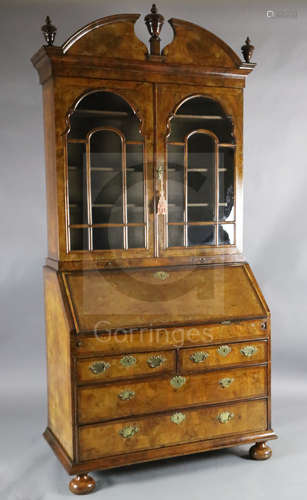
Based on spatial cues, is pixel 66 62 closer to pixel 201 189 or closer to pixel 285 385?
pixel 201 189

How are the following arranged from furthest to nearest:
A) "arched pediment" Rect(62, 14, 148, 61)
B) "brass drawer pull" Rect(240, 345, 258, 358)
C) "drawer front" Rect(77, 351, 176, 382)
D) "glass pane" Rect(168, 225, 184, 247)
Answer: "glass pane" Rect(168, 225, 184, 247) < "brass drawer pull" Rect(240, 345, 258, 358) < "arched pediment" Rect(62, 14, 148, 61) < "drawer front" Rect(77, 351, 176, 382)

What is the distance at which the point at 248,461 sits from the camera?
3459 millimetres

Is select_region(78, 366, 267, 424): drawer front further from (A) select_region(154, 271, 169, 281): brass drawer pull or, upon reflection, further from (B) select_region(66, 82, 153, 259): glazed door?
(B) select_region(66, 82, 153, 259): glazed door

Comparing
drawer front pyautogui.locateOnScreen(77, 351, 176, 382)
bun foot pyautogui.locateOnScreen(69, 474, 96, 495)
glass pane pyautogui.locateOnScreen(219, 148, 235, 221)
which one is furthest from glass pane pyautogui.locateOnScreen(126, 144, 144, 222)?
bun foot pyautogui.locateOnScreen(69, 474, 96, 495)

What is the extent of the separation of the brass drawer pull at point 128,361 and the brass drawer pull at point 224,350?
498 mm

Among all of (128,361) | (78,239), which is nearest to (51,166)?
(78,239)

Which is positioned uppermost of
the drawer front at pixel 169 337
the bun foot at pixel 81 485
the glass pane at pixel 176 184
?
the glass pane at pixel 176 184

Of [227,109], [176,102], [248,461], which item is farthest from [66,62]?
[248,461]

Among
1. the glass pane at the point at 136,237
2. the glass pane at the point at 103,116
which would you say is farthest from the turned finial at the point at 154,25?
the glass pane at the point at 136,237

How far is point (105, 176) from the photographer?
333 cm

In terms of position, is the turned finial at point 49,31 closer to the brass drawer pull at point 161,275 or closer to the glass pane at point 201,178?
the glass pane at point 201,178

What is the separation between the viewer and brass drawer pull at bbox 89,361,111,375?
3043mm

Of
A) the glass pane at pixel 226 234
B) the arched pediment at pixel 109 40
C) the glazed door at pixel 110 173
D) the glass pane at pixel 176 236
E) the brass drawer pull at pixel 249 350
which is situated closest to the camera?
the arched pediment at pixel 109 40

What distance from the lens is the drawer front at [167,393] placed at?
3.06 meters
